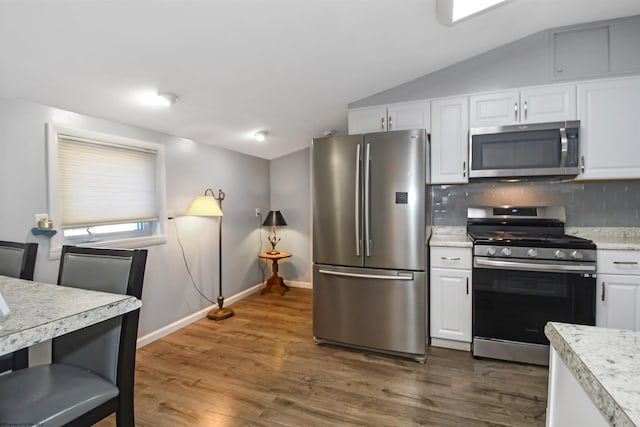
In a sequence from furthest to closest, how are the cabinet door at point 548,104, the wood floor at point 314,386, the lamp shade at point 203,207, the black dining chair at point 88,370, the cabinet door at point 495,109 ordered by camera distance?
the lamp shade at point 203,207, the cabinet door at point 495,109, the cabinet door at point 548,104, the wood floor at point 314,386, the black dining chair at point 88,370

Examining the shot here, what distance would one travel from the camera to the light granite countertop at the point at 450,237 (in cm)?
Result: 259

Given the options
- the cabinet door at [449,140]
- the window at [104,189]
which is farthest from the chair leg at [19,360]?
the cabinet door at [449,140]

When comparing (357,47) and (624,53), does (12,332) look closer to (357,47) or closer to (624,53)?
(357,47)

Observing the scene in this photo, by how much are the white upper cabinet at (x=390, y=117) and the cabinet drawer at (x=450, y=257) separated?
110cm

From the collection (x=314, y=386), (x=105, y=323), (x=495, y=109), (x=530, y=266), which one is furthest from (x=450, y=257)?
(x=105, y=323)

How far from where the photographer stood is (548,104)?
2568 millimetres

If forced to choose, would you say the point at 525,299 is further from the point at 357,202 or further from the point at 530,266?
the point at 357,202

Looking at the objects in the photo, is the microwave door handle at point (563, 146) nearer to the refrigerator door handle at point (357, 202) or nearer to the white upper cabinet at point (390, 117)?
the white upper cabinet at point (390, 117)

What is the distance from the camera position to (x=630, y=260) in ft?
7.25

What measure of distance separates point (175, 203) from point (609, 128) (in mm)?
3838

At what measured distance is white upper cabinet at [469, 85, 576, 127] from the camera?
2.53m

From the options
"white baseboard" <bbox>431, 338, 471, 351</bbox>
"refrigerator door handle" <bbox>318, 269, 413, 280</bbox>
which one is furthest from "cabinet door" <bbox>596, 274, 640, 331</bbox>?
"refrigerator door handle" <bbox>318, 269, 413, 280</bbox>

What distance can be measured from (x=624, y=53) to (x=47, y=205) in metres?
4.45

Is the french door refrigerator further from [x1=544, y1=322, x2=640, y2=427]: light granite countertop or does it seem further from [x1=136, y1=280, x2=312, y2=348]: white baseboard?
[x1=544, y1=322, x2=640, y2=427]: light granite countertop
